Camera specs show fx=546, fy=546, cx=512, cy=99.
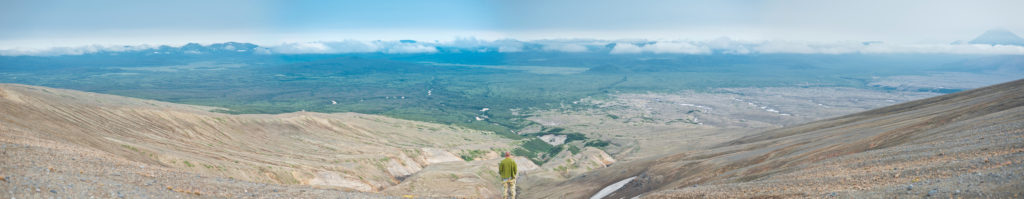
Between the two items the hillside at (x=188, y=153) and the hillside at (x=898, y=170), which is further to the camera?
the hillside at (x=188, y=153)

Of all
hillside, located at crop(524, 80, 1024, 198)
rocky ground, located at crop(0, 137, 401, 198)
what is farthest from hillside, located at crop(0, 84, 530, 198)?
hillside, located at crop(524, 80, 1024, 198)

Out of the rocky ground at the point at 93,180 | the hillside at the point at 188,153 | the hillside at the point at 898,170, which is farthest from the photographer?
the hillside at the point at 188,153

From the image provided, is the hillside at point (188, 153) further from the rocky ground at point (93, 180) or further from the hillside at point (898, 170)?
the hillside at point (898, 170)

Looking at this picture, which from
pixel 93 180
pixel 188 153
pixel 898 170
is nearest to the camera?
pixel 93 180

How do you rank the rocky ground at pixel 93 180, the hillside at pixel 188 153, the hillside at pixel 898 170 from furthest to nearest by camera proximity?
the hillside at pixel 188 153
the hillside at pixel 898 170
the rocky ground at pixel 93 180

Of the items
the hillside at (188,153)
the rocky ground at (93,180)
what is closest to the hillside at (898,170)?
the rocky ground at (93,180)

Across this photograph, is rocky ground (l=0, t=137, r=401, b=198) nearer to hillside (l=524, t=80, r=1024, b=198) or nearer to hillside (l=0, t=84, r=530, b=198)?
hillside (l=0, t=84, r=530, b=198)

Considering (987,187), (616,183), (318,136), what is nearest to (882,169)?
(987,187)

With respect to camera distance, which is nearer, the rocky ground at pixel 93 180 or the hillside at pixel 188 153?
the rocky ground at pixel 93 180

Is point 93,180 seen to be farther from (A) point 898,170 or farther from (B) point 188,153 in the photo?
(A) point 898,170

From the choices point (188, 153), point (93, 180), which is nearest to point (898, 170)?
point (93, 180)
